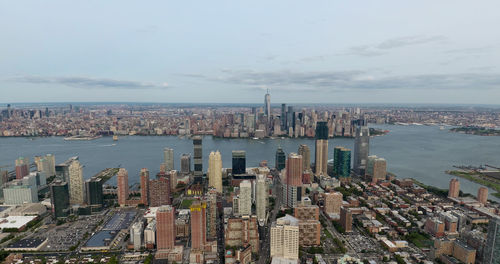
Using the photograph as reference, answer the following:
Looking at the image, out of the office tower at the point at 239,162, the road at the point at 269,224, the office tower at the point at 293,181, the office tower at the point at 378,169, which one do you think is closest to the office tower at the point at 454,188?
the office tower at the point at 378,169

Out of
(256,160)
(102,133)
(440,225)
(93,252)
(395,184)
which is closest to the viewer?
(93,252)

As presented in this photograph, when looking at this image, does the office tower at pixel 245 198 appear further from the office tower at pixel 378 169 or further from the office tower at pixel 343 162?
the office tower at pixel 378 169

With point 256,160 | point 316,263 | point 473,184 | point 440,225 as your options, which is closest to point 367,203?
point 440,225

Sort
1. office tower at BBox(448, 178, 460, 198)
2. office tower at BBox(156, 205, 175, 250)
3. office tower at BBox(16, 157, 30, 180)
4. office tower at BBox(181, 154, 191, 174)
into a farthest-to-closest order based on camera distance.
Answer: office tower at BBox(181, 154, 191, 174) → office tower at BBox(16, 157, 30, 180) → office tower at BBox(448, 178, 460, 198) → office tower at BBox(156, 205, 175, 250)

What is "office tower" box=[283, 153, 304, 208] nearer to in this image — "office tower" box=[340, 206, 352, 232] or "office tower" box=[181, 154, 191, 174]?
"office tower" box=[340, 206, 352, 232]

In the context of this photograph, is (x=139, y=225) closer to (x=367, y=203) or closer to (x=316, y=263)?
→ (x=316, y=263)

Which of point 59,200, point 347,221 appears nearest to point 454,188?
point 347,221

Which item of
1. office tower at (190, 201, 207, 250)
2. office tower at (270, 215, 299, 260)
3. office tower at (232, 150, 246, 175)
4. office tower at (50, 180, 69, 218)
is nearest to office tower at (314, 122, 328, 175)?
office tower at (232, 150, 246, 175)
